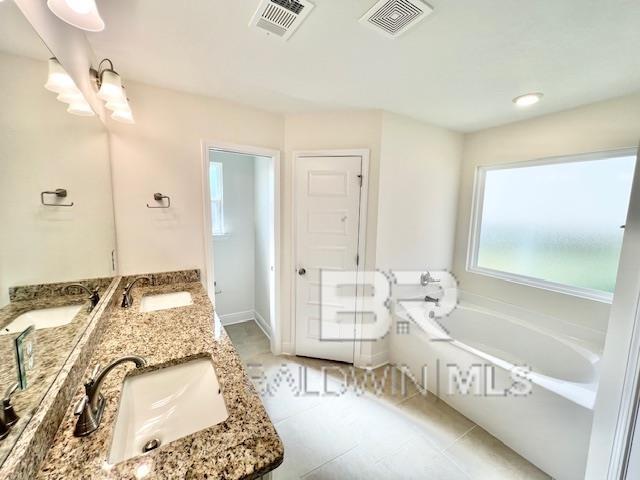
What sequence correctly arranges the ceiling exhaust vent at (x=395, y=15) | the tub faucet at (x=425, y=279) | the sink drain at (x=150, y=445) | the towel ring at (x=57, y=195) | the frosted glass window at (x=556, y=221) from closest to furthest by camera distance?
the sink drain at (x=150, y=445) → the towel ring at (x=57, y=195) → the ceiling exhaust vent at (x=395, y=15) → the frosted glass window at (x=556, y=221) → the tub faucet at (x=425, y=279)

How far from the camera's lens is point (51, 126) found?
0.97 meters

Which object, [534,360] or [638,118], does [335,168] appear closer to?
[638,118]

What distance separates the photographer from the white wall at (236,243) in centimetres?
305

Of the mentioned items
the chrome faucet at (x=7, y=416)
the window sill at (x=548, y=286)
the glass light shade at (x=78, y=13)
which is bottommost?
the window sill at (x=548, y=286)

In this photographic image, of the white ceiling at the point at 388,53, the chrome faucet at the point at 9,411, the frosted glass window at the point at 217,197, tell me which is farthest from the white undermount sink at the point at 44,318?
the frosted glass window at the point at 217,197

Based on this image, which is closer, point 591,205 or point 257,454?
point 257,454

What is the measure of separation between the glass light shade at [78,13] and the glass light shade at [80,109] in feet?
1.30

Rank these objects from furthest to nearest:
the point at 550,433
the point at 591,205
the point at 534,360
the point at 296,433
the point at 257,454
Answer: the point at 534,360 → the point at 591,205 → the point at 296,433 → the point at 550,433 → the point at 257,454

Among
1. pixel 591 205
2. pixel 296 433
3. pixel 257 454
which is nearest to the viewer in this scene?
pixel 257 454

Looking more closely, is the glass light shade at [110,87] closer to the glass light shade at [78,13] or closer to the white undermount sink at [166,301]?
the glass light shade at [78,13]

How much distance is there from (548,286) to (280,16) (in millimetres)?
2897

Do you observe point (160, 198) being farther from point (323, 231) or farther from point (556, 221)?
point (556, 221)

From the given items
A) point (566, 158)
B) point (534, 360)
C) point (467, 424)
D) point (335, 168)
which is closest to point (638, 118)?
point (566, 158)

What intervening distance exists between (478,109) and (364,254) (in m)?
1.59
